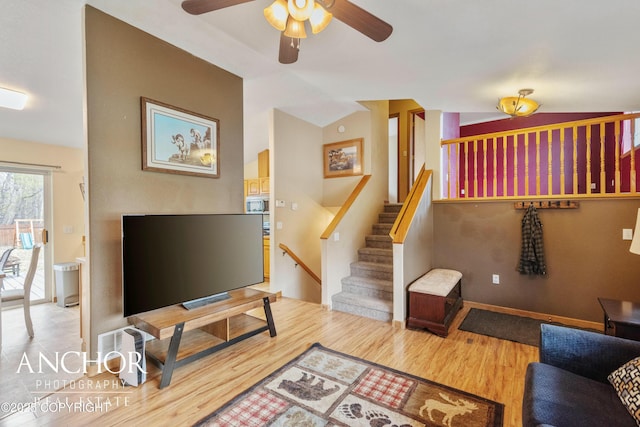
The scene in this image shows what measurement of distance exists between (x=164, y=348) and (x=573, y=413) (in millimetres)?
2721

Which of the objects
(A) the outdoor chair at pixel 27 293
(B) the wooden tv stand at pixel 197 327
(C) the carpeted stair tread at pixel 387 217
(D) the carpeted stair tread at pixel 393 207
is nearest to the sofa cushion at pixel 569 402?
(B) the wooden tv stand at pixel 197 327

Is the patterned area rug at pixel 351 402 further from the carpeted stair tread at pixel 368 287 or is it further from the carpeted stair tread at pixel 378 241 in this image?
the carpeted stair tread at pixel 378 241

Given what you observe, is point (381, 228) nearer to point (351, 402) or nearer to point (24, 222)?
point (351, 402)

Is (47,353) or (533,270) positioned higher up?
(533,270)

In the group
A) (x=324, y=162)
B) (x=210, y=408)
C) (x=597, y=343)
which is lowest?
(x=210, y=408)

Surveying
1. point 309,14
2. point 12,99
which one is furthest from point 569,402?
point 12,99

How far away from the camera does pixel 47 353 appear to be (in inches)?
104

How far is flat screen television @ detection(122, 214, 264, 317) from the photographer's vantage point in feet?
7.07

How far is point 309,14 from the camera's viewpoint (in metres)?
1.75

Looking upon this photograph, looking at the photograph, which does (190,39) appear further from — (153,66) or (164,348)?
(164,348)

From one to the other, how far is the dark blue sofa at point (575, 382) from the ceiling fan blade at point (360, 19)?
6.93 ft

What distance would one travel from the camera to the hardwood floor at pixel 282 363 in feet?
6.07

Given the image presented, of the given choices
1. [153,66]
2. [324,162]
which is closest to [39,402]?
[153,66]

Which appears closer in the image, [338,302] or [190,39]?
[190,39]
